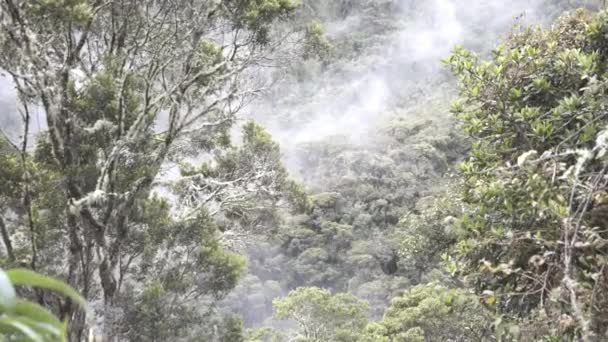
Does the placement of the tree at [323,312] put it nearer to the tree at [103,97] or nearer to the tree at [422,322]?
the tree at [422,322]

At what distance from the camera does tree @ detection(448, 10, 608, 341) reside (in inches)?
66.0

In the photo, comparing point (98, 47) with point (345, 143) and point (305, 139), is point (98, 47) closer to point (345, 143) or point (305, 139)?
point (345, 143)

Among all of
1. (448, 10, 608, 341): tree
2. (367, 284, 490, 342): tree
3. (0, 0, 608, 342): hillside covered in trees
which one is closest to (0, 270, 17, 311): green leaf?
(0, 0, 608, 342): hillside covered in trees

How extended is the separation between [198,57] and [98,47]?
93cm

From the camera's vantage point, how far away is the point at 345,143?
25.7 m

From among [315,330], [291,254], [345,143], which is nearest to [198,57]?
[315,330]

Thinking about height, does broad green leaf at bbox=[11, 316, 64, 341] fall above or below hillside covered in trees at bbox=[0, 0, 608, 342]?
below

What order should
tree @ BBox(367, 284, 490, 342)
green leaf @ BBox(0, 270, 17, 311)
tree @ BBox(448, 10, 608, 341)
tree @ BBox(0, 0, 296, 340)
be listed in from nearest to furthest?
1. green leaf @ BBox(0, 270, 17, 311)
2. tree @ BBox(448, 10, 608, 341)
3. tree @ BBox(0, 0, 296, 340)
4. tree @ BBox(367, 284, 490, 342)

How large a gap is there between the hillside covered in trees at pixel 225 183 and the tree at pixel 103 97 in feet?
0.07

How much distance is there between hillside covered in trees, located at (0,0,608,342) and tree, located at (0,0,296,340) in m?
0.02

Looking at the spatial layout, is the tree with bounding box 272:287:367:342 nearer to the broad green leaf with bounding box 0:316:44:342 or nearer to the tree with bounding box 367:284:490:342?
the tree with bounding box 367:284:490:342

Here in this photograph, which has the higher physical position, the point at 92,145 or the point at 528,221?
the point at 92,145

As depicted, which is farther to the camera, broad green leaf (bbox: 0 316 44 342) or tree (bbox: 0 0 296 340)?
tree (bbox: 0 0 296 340)

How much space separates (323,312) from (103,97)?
6.13 meters
